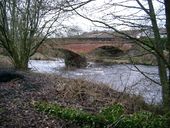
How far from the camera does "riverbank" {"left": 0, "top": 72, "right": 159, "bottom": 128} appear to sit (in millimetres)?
7922

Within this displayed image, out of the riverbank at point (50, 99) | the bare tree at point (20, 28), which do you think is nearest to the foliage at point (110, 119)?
the riverbank at point (50, 99)

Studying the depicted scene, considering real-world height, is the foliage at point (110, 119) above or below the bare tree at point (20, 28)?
below

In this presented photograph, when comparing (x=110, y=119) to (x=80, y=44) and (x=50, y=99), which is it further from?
(x=80, y=44)

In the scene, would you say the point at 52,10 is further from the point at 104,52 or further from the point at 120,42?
the point at 104,52

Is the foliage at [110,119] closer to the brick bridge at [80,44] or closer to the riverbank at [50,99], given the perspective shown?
the riverbank at [50,99]

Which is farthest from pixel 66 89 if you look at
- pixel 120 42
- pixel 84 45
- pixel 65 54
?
pixel 84 45

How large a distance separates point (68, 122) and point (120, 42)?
444cm

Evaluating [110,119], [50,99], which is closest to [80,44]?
[50,99]

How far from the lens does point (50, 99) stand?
33.6ft

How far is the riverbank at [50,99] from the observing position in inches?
312

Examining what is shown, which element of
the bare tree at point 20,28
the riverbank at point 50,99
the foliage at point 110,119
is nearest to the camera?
the foliage at point 110,119

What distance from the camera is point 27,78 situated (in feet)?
40.4

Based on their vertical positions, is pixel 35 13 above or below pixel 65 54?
above

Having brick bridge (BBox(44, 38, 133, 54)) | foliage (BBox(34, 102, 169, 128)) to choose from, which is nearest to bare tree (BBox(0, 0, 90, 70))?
brick bridge (BBox(44, 38, 133, 54))
